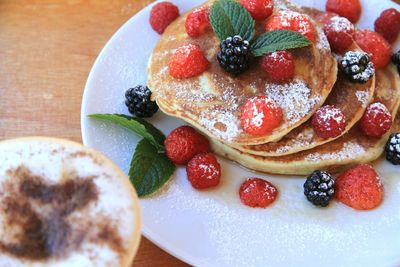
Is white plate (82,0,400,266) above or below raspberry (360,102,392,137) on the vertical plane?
below

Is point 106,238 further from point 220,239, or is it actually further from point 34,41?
point 34,41

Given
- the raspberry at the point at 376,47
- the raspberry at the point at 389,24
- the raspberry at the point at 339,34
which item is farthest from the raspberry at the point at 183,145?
the raspberry at the point at 389,24

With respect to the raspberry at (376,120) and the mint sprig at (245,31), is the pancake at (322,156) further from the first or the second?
the mint sprig at (245,31)

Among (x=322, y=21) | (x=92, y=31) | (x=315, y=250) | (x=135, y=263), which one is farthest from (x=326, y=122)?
(x=92, y=31)

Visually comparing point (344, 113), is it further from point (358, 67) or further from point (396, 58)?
point (396, 58)

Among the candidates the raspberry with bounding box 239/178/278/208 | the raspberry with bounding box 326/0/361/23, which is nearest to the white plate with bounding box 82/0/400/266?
the raspberry with bounding box 239/178/278/208

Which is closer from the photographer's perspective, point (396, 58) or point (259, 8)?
point (259, 8)

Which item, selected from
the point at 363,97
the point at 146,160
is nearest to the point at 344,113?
the point at 363,97

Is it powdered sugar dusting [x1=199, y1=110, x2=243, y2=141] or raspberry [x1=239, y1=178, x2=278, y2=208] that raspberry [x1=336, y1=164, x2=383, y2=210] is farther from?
powdered sugar dusting [x1=199, y1=110, x2=243, y2=141]
